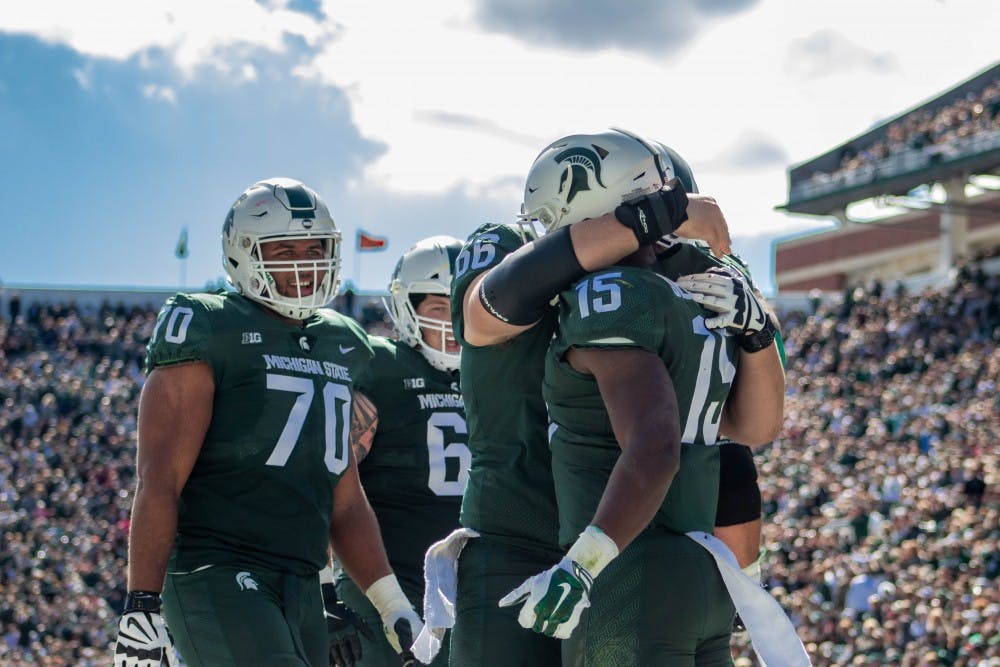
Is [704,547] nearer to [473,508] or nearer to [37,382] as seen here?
[473,508]

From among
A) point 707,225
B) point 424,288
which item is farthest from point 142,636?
point 424,288

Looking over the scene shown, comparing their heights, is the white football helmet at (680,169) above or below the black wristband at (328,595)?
above

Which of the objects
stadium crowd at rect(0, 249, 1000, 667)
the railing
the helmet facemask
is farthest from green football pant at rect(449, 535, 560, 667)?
the railing

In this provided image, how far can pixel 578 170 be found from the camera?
327 centimetres

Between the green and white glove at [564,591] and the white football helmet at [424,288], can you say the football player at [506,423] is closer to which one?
the green and white glove at [564,591]

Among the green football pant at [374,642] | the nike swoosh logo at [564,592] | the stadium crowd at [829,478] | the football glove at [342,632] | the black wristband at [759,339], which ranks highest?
the black wristband at [759,339]

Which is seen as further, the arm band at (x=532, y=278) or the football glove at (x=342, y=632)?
the football glove at (x=342, y=632)

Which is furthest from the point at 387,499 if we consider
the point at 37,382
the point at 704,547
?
the point at 37,382

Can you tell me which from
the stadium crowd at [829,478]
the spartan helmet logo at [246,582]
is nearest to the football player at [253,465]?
the spartan helmet logo at [246,582]

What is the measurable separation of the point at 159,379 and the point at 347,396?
25.2 inches

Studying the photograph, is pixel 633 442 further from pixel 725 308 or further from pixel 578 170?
pixel 578 170

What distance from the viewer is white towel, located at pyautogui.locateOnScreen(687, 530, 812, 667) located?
3.05 m

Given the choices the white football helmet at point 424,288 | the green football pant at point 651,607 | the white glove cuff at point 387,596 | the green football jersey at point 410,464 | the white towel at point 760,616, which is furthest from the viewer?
the white football helmet at point 424,288

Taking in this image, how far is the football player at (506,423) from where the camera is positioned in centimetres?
327
